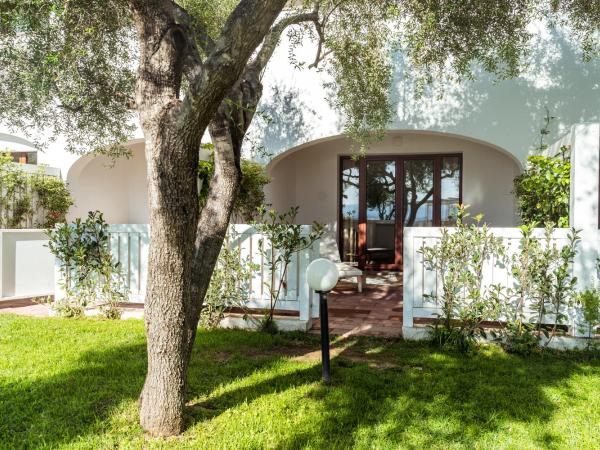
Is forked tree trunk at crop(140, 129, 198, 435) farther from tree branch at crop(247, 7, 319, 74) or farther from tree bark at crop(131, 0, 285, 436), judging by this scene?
tree branch at crop(247, 7, 319, 74)

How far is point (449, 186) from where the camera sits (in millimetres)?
10984

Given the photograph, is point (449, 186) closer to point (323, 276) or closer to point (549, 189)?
point (549, 189)

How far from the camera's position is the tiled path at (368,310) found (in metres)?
5.98

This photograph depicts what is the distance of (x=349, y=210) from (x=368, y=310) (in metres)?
4.76

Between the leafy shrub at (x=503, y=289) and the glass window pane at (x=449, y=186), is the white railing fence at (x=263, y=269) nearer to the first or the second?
the leafy shrub at (x=503, y=289)

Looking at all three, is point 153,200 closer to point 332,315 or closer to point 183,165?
→ point 183,165

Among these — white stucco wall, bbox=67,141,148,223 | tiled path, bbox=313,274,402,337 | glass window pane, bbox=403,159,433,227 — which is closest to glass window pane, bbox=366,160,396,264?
glass window pane, bbox=403,159,433,227

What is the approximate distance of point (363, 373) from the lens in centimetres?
429

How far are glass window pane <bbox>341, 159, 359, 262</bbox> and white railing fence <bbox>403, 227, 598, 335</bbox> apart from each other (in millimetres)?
5921

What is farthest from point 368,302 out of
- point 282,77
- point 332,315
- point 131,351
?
point 282,77

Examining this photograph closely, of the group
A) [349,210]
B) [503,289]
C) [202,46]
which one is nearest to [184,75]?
[202,46]

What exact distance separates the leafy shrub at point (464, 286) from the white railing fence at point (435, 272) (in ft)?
0.31

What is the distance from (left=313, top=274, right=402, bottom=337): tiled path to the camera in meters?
5.98

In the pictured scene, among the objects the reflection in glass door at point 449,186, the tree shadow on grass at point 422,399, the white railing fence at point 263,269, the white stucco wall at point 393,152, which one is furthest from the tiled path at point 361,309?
the white stucco wall at point 393,152
